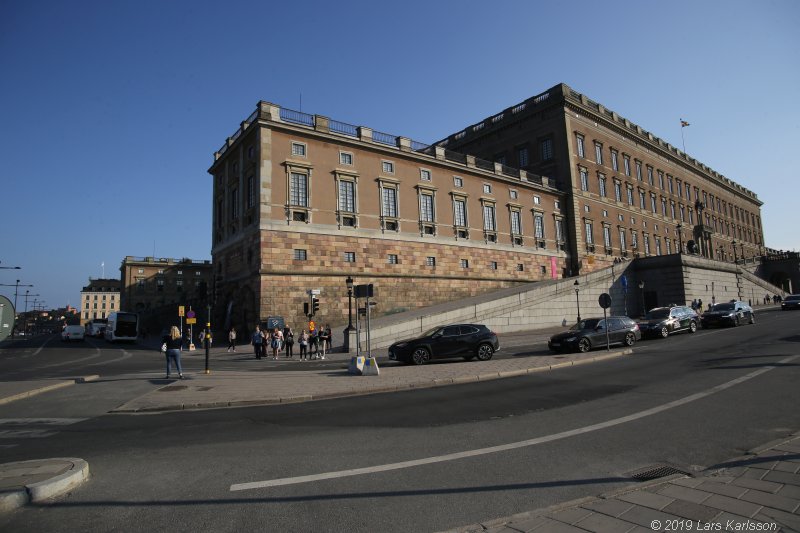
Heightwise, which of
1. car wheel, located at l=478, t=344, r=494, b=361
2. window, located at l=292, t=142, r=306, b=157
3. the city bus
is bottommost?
car wheel, located at l=478, t=344, r=494, b=361

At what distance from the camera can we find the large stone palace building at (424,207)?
3134 cm

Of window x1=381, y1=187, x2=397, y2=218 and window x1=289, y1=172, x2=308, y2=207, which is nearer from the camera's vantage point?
window x1=289, y1=172, x2=308, y2=207

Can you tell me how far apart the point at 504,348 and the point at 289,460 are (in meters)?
18.8

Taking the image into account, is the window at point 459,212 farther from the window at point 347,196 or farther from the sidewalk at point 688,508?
the sidewalk at point 688,508

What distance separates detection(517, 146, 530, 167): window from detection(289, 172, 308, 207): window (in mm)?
31223

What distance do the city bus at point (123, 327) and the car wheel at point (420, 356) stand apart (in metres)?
34.3

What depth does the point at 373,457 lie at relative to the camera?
5797 mm

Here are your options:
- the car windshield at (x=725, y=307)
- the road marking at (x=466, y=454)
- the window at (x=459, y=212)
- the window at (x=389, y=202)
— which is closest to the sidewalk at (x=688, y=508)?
the road marking at (x=466, y=454)

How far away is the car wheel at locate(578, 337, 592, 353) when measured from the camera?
19.0 metres

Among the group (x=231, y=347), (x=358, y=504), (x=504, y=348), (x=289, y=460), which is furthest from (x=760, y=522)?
(x=231, y=347)

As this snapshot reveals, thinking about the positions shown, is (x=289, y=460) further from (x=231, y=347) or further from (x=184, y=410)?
(x=231, y=347)

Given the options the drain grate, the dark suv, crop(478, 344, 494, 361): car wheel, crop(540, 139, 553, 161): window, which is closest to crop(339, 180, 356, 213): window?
crop(478, 344, 494, 361): car wheel

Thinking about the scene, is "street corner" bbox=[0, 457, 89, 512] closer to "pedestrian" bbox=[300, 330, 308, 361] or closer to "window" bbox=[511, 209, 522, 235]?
"pedestrian" bbox=[300, 330, 308, 361]

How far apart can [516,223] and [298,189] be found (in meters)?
24.1
